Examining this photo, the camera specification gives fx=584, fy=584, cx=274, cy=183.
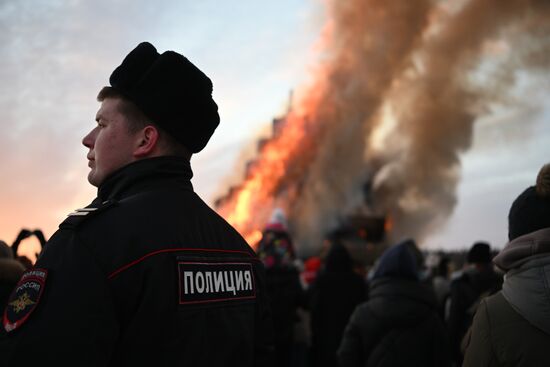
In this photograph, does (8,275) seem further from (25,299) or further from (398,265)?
(398,265)

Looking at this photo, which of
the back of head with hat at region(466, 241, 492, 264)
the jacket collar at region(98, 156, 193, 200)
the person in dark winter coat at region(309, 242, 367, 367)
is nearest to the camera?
the jacket collar at region(98, 156, 193, 200)

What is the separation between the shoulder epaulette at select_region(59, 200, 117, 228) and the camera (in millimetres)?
1733

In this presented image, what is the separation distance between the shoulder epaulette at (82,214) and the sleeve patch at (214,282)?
291 mm

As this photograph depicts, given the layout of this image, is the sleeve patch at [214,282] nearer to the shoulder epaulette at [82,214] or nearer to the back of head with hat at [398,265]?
the shoulder epaulette at [82,214]

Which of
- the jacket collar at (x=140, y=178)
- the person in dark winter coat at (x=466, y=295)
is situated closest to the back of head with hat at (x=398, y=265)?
the person in dark winter coat at (x=466, y=295)

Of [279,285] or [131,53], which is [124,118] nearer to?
[131,53]

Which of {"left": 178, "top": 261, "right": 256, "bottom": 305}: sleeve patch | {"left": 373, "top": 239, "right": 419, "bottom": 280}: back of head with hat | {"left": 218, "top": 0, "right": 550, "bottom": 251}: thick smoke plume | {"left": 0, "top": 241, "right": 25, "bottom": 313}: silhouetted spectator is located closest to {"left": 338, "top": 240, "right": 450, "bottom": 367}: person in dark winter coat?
{"left": 373, "top": 239, "right": 419, "bottom": 280}: back of head with hat

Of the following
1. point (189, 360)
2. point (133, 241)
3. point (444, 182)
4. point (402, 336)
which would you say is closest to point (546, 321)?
point (189, 360)

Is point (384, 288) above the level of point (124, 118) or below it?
below

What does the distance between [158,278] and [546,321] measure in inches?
62.1

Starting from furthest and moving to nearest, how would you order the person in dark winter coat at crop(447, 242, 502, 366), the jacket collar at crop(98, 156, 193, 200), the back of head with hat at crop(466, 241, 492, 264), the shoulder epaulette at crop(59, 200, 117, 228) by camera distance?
the back of head with hat at crop(466, 241, 492, 264), the person in dark winter coat at crop(447, 242, 502, 366), the jacket collar at crop(98, 156, 193, 200), the shoulder epaulette at crop(59, 200, 117, 228)

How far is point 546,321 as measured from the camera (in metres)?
2.34

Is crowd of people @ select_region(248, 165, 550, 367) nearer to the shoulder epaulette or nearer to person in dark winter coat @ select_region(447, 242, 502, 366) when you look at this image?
person in dark winter coat @ select_region(447, 242, 502, 366)

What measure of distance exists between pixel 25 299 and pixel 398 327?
3446 mm
